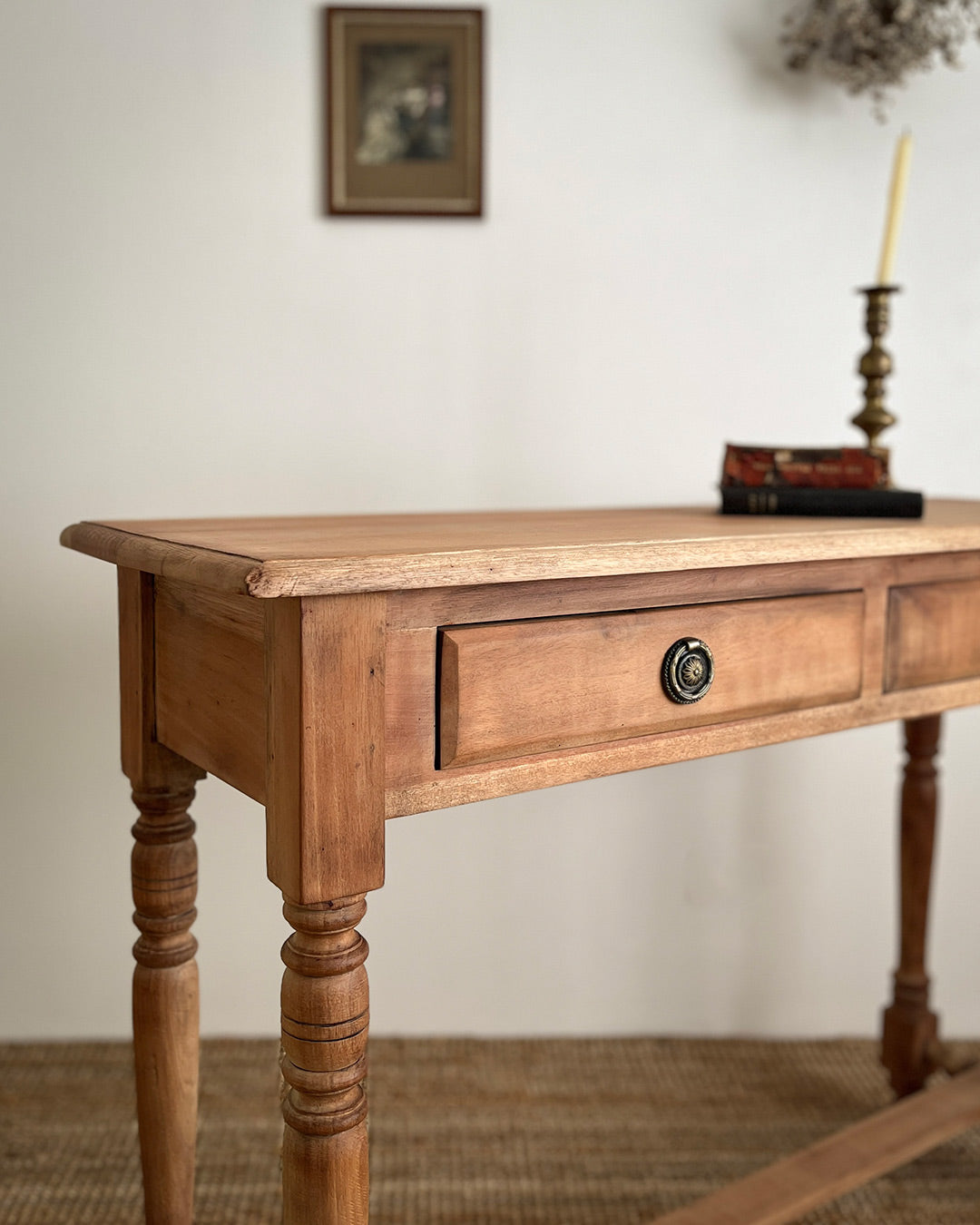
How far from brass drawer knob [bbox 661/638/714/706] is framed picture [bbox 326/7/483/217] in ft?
3.89

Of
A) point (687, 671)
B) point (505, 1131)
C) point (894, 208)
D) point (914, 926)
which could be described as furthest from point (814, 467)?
point (505, 1131)

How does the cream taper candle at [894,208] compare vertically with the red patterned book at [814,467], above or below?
above

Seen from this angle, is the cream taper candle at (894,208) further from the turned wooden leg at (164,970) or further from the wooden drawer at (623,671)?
the turned wooden leg at (164,970)

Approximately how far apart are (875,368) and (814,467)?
276 mm

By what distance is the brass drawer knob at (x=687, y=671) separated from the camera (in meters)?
1.13

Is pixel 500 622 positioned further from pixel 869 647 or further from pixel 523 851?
pixel 523 851

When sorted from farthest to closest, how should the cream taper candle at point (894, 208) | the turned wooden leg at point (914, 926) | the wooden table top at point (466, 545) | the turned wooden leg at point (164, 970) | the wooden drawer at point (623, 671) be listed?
the turned wooden leg at point (914, 926) < the cream taper candle at point (894, 208) < the turned wooden leg at point (164, 970) < the wooden drawer at point (623, 671) < the wooden table top at point (466, 545)

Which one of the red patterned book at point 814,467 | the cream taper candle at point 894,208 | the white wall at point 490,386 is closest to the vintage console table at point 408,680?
the red patterned book at point 814,467

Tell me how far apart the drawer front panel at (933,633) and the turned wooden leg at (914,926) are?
547mm

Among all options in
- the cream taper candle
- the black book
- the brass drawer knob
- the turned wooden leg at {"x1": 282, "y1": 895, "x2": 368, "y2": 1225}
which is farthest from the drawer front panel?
the turned wooden leg at {"x1": 282, "y1": 895, "x2": 368, "y2": 1225}

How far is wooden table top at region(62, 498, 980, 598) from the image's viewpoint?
0.88 m

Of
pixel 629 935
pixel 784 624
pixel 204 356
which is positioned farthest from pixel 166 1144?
pixel 204 356

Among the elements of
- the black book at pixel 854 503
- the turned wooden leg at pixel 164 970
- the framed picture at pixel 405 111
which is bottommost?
the turned wooden leg at pixel 164 970

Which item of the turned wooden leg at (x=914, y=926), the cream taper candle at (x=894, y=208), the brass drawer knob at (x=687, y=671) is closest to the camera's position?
the brass drawer knob at (x=687, y=671)
